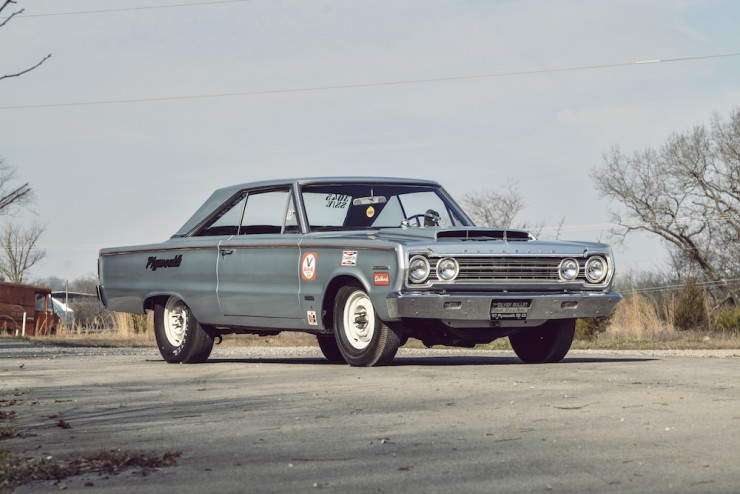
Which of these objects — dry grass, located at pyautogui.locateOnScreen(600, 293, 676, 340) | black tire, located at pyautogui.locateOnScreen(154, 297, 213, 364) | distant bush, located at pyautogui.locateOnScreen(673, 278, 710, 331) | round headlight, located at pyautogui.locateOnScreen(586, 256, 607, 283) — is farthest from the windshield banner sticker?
distant bush, located at pyautogui.locateOnScreen(673, 278, 710, 331)

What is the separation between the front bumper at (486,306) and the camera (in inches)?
385

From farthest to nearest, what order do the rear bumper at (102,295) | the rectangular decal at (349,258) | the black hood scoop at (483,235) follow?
1. the rear bumper at (102,295)
2. the black hood scoop at (483,235)
3. the rectangular decal at (349,258)

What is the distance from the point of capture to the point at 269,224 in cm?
1168

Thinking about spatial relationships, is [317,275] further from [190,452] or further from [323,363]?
[190,452]

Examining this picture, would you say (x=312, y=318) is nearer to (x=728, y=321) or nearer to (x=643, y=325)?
(x=643, y=325)

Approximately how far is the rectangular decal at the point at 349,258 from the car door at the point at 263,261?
753 mm

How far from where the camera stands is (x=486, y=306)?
9.94 metres

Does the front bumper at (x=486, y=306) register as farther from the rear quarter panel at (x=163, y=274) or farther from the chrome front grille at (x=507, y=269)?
the rear quarter panel at (x=163, y=274)

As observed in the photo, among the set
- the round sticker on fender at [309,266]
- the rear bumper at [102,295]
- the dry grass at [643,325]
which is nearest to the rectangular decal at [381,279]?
the round sticker on fender at [309,266]

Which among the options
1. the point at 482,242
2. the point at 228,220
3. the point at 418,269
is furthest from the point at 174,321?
the point at 482,242

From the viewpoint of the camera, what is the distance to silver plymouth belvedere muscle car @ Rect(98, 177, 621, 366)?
32.8 ft

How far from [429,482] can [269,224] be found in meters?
7.02

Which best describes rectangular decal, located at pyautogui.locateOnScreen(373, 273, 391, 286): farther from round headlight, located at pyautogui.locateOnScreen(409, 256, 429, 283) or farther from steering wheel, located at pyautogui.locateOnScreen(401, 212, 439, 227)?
steering wheel, located at pyautogui.locateOnScreen(401, 212, 439, 227)

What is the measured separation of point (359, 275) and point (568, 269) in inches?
76.4
